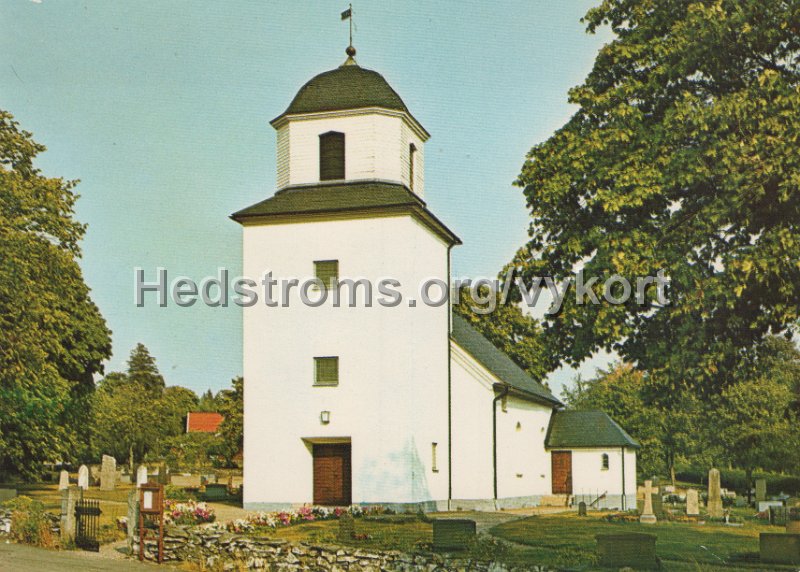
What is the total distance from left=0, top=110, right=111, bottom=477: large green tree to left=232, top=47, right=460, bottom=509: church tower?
7.46 m

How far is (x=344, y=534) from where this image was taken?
1959cm

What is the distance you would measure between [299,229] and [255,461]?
24.2 ft

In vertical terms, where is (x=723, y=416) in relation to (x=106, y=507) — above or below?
above

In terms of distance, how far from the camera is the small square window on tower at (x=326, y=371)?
28531 millimetres

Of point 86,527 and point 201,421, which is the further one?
point 201,421

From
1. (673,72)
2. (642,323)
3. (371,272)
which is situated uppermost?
(673,72)

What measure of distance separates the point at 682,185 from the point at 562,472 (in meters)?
27.7

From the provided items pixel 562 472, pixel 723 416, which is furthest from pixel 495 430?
pixel 723 416

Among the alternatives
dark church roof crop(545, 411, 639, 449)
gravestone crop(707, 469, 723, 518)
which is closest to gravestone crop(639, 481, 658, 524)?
gravestone crop(707, 469, 723, 518)

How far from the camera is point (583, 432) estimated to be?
1781 inches

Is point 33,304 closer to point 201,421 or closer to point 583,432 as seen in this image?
point 583,432

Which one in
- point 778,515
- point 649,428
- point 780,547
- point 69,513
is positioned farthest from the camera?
point 649,428

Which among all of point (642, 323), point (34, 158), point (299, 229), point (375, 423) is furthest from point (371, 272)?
point (34, 158)

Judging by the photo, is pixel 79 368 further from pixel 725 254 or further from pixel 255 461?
pixel 725 254
